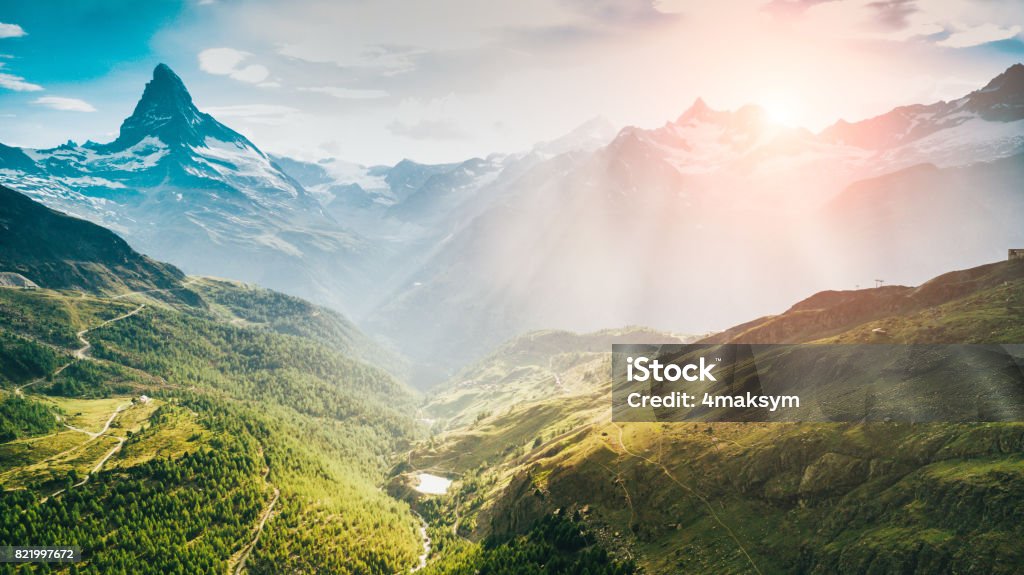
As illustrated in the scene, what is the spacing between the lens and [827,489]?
424 feet

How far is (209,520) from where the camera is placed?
189 m

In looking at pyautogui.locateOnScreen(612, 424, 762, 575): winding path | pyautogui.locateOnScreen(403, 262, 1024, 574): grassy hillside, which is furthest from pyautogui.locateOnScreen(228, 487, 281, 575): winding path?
pyautogui.locateOnScreen(612, 424, 762, 575): winding path

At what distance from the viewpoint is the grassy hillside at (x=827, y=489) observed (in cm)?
10500

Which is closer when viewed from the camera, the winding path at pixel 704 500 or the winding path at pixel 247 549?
the winding path at pixel 704 500

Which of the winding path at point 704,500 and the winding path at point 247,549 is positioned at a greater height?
the winding path at point 704,500

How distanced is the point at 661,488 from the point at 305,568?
379ft

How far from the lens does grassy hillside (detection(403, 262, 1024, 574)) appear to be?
344 feet

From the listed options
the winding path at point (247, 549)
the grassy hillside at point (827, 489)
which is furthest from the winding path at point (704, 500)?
the winding path at point (247, 549)

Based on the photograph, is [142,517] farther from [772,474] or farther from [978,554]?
[978,554]

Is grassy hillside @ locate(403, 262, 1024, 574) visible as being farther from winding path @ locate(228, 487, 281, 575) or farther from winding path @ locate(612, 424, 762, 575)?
winding path @ locate(228, 487, 281, 575)

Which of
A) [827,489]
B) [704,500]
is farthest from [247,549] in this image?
[827,489]

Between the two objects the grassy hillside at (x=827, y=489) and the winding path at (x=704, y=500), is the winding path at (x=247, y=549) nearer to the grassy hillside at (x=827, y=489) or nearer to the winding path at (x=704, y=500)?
the grassy hillside at (x=827, y=489)

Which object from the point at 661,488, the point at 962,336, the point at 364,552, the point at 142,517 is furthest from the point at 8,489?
the point at 962,336

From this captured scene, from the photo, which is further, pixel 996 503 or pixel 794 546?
pixel 794 546
